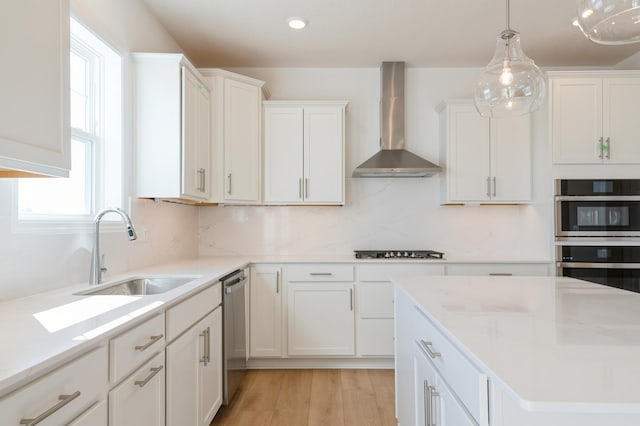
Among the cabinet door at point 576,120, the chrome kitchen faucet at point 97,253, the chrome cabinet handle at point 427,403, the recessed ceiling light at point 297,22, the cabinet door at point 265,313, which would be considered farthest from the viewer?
the cabinet door at point 576,120

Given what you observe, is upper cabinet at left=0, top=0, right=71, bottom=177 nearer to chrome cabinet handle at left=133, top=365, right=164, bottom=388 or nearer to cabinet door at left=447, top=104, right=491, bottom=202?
chrome cabinet handle at left=133, top=365, right=164, bottom=388

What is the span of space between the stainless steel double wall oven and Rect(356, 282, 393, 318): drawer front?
157cm

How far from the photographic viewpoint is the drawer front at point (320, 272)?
3.28 metres

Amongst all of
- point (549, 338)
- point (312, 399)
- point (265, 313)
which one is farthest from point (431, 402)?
point (265, 313)

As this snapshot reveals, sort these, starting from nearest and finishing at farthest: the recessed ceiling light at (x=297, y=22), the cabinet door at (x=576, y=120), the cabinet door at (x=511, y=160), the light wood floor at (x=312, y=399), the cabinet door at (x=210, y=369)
→ the cabinet door at (x=210, y=369) < the light wood floor at (x=312, y=399) < the recessed ceiling light at (x=297, y=22) < the cabinet door at (x=576, y=120) < the cabinet door at (x=511, y=160)

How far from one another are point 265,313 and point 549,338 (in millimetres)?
2533

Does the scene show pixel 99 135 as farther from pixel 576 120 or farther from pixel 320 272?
pixel 576 120

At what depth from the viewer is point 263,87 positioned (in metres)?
3.62

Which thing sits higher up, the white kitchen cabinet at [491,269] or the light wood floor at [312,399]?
the white kitchen cabinet at [491,269]

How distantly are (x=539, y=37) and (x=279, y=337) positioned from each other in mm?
3381

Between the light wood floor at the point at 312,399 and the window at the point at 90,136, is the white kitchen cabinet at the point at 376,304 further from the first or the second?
the window at the point at 90,136

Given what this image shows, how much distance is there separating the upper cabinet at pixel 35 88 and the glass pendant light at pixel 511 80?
5.92ft

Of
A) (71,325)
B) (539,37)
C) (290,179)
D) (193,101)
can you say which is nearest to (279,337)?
(290,179)

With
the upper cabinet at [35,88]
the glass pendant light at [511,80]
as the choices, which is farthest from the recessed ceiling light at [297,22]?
the upper cabinet at [35,88]
